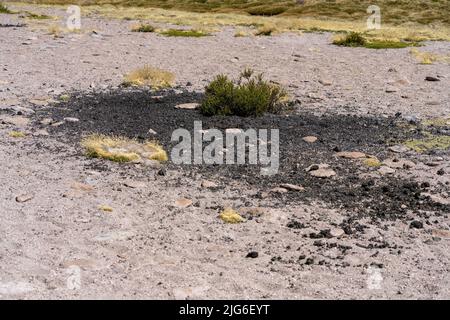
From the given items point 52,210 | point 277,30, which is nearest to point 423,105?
point 52,210

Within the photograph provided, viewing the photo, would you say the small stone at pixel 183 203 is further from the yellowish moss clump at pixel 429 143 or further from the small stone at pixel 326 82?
the small stone at pixel 326 82

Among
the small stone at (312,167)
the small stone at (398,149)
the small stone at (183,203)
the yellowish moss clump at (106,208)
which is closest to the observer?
the yellowish moss clump at (106,208)

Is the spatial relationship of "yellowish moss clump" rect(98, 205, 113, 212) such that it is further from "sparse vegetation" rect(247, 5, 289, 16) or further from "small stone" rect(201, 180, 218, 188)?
"sparse vegetation" rect(247, 5, 289, 16)

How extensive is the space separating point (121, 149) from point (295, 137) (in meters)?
3.84

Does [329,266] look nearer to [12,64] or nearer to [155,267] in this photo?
[155,267]

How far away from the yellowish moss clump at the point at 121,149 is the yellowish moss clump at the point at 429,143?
17.3 ft

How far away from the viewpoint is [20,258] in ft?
25.6

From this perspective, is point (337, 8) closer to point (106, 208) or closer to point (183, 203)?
point (183, 203)

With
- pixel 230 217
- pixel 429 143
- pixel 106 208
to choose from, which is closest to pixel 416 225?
pixel 230 217

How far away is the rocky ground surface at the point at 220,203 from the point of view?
747 centimetres

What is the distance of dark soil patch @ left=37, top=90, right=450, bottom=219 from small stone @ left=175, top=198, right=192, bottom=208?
1.27 metres

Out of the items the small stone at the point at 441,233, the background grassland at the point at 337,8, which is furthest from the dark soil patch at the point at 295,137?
the background grassland at the point at 337,8

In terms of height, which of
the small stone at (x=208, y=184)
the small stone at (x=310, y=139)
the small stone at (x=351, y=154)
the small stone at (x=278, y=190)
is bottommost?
the small stone at (x=278, y=190)

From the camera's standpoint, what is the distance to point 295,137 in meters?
13.8
